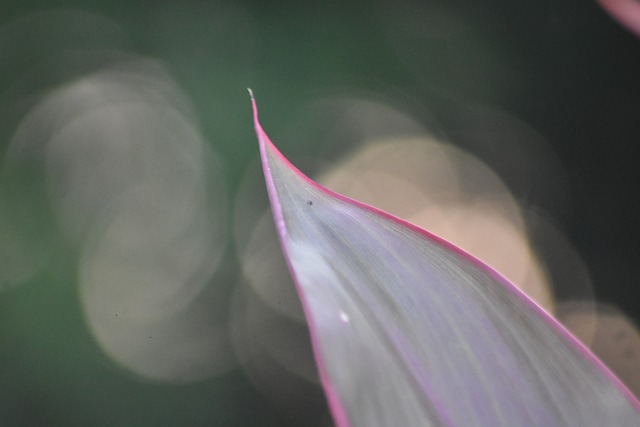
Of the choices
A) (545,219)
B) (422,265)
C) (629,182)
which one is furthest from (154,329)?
(422,265)

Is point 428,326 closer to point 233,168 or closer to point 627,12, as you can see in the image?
point 627,12

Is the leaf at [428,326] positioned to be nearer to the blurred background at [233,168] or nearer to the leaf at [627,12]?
the leaf at [627,12]

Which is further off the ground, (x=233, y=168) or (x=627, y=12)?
(x=233, y=168)

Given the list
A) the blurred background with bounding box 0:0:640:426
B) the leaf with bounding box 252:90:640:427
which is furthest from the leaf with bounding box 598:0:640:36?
the blurred background with bounding box 0:0:640:426

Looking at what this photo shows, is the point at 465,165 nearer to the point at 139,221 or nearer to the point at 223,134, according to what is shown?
the point at 223,134

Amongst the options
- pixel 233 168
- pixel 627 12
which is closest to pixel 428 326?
pixel 627 12
